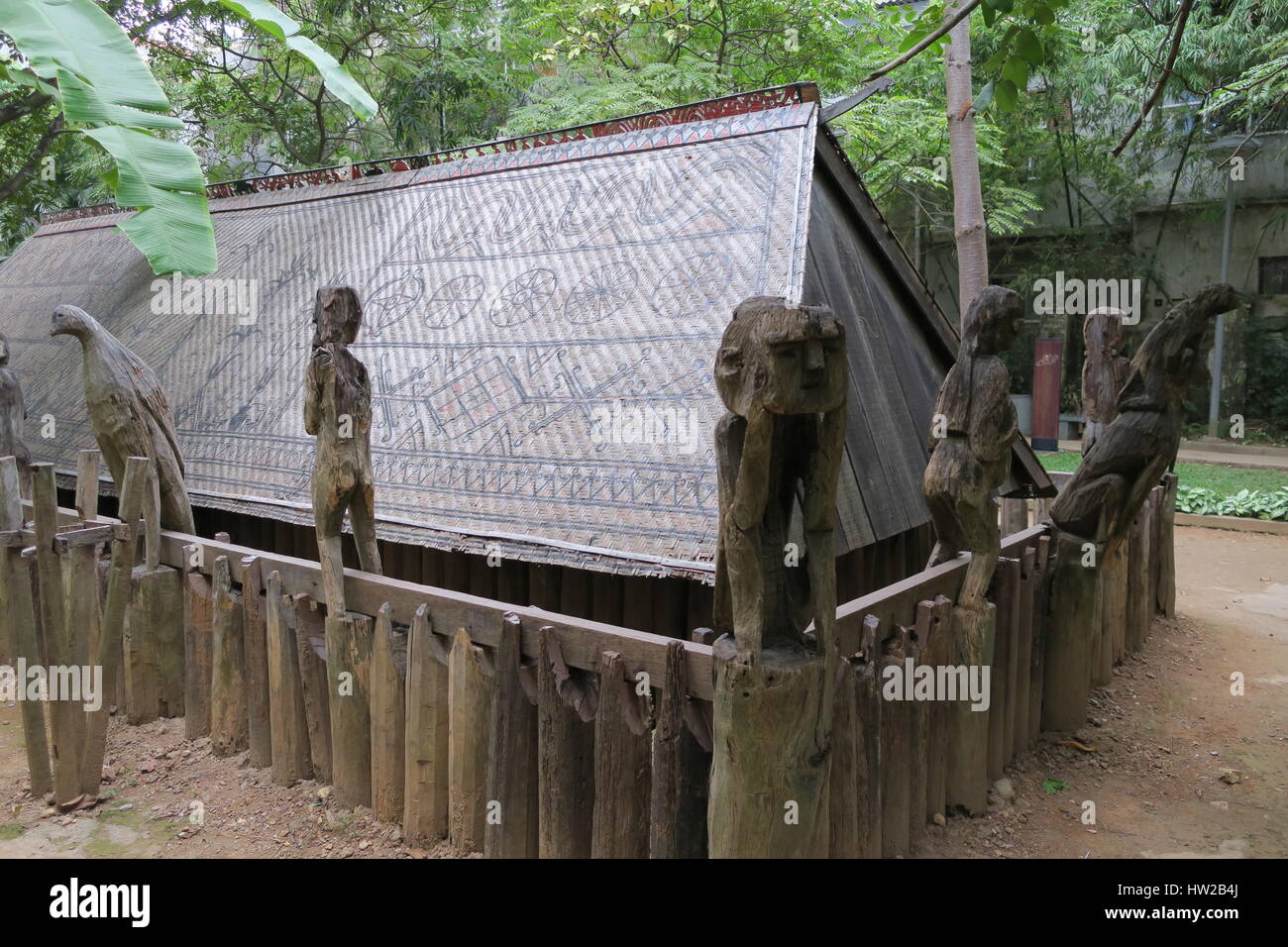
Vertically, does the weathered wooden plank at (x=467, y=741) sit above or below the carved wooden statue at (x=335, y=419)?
below

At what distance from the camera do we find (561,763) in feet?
11.0

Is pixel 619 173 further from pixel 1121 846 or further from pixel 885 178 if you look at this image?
pixel 885 178

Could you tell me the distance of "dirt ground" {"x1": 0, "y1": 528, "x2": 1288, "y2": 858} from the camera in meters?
3.93

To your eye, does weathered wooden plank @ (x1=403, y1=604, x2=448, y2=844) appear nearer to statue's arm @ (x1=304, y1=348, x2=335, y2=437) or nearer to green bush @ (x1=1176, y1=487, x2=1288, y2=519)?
statue's arm @ (x1=304, y1=348, x2=335, y2=437)

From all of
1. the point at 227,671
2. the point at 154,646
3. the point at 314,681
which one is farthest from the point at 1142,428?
the point at 154,646

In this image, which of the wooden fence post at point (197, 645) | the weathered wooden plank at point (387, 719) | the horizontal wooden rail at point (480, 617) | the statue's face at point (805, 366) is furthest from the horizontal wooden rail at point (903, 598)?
the wooden fence post at point (197, 645)

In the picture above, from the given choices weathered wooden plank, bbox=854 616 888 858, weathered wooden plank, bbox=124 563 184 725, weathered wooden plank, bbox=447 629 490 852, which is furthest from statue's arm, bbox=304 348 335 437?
weathered wooden plank, bbox=854 616 888 858

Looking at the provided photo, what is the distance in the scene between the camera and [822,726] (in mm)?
2922

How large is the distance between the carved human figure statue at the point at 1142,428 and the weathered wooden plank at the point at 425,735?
3.38 meters

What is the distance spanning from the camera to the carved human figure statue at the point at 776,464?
8.33ft

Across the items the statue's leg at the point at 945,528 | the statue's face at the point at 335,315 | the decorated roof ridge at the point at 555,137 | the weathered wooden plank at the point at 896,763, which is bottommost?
the weathered wooden plank at the point at 896,763

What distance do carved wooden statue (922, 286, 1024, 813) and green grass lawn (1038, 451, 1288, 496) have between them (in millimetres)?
9057

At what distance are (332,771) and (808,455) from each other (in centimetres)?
269

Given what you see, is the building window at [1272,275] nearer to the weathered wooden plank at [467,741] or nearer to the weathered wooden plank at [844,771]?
the weathered wooden plank at [844,771]
